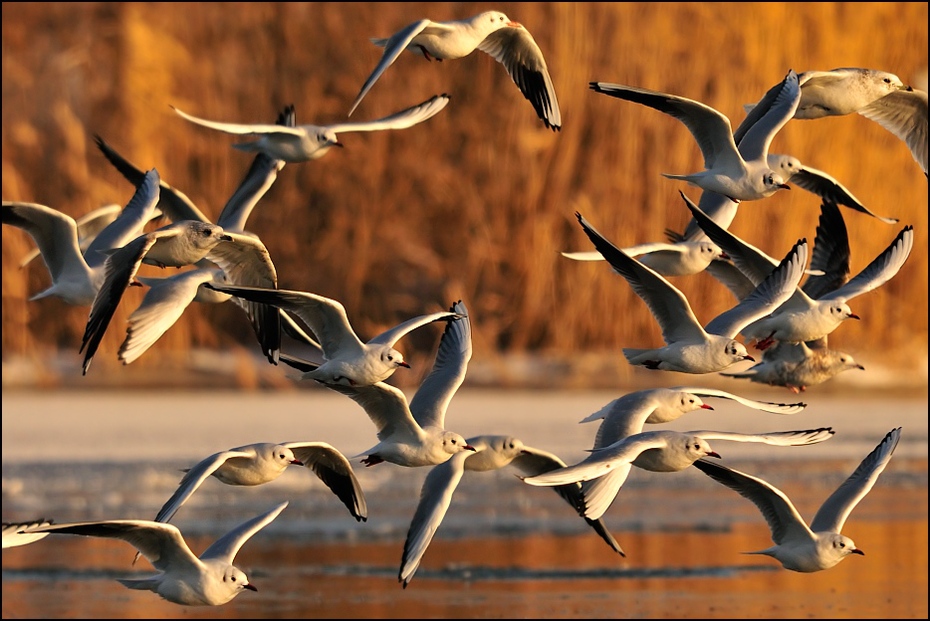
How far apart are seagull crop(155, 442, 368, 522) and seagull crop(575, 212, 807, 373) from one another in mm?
1225

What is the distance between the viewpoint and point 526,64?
29.0ft

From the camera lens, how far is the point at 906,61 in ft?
59.4

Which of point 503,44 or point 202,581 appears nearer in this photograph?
point 202,581

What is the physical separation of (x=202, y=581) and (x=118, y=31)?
11.6 metres

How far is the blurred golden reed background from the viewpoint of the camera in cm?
1705

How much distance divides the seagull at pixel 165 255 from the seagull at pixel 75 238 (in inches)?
14.5

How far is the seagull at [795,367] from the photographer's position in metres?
9.10

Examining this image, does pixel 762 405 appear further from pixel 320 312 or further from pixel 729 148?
pixel 320 312

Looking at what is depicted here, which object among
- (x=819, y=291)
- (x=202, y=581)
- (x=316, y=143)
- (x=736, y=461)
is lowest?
(x=736, y=461)

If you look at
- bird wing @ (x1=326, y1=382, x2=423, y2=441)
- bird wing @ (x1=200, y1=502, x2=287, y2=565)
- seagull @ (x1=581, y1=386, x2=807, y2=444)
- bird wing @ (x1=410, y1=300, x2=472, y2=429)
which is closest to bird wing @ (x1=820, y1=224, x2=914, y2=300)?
seagull @ (x1=581, y1=386, x2=807, y2=444)

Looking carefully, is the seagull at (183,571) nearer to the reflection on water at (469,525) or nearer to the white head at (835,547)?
the white head at (835,547)

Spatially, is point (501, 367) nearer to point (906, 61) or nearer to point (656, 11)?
point (656, 11)

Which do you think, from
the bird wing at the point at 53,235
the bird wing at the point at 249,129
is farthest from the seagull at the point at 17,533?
the bird wing at the point at 53,235

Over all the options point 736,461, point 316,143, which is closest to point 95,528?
point 316,143
